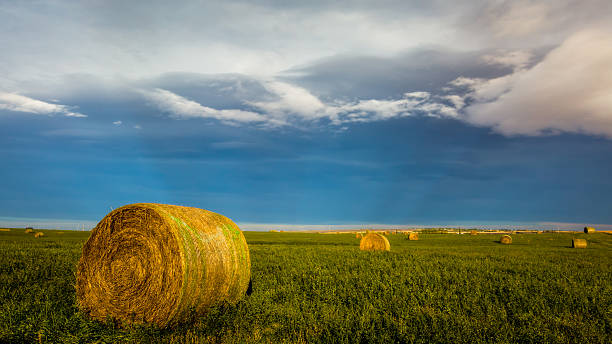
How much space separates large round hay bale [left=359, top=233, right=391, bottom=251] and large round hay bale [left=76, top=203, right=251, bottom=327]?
59.2ft

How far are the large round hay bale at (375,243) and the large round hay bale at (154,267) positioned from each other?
18045mm

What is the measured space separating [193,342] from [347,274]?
691 centimetres

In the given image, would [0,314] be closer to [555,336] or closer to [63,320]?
[63,320]

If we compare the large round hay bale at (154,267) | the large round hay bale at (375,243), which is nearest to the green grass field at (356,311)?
the large round hay bale at (154,267)

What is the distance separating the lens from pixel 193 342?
6047 millimetres

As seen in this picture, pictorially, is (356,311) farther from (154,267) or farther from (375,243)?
(375,243)

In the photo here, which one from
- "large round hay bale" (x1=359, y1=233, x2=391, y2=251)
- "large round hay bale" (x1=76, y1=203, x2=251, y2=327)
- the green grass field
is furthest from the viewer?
"large round hay bale" (x1=359, y1=233, x2=391, y2=251)

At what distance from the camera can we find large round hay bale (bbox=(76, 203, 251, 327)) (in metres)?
7.38

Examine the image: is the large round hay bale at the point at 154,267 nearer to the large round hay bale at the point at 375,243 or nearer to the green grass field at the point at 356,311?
the green grass field at the point at 356,311

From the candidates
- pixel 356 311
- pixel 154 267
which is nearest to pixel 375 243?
pixel 356 311

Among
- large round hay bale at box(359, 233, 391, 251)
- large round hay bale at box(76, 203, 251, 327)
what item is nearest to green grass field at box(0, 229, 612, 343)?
large round hay bale at box(76, 203, 251, 327)

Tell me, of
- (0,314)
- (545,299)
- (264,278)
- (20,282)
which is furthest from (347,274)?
(20,282)

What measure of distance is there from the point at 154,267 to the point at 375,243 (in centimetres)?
2006

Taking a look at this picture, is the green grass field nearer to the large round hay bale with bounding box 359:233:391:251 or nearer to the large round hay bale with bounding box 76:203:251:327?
the large round hay bale with bounding box 76:203:251:327
